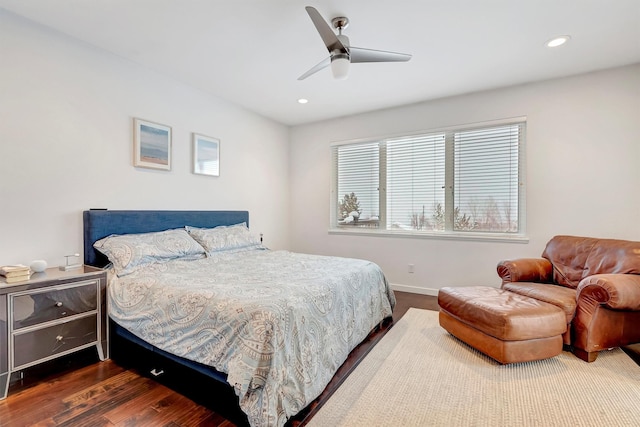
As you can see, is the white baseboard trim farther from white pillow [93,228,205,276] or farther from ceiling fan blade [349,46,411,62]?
ceiling fan blade [349,46,411,62]

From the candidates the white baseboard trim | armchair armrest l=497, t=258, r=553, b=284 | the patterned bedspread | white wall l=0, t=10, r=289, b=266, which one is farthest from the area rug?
white wall l=0, t=10, r=289, b=266

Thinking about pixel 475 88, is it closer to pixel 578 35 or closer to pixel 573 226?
pixel 578 35

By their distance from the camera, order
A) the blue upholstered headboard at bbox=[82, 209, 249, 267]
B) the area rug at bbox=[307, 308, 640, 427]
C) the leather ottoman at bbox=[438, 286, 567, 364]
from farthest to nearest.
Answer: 1. the blue upholstered headboard at bbox=[82, 209, 249, 267]
2. the leather ottoman at bbox=[438, 286, 567, 364]
3. the area rug at bbox=[307, 308, 640, 427]

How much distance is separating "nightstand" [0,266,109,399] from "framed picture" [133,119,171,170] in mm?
1240

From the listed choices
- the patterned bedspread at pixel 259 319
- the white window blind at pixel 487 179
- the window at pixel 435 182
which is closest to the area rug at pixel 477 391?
the patterned bedspread at pixel 259 319

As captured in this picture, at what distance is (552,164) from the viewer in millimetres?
3443

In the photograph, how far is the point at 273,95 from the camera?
394 cm

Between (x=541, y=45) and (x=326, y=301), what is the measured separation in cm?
298

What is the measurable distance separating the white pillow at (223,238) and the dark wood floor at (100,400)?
1.34 meters

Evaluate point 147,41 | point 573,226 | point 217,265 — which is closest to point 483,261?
point 573,226

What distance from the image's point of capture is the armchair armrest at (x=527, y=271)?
2.99 metres

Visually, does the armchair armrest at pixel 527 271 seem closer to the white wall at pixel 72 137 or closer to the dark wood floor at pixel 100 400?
the dark wood floor at pixel 100 400

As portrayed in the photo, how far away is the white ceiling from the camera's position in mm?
2225

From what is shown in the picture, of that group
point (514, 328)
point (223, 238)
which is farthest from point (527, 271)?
point (223, 238)
